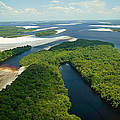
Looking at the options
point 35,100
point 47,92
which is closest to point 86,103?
point 47,92

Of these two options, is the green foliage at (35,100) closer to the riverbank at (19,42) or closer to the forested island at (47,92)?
the forested island at (47,92)

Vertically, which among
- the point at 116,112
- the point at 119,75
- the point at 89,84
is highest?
the point at 119,75

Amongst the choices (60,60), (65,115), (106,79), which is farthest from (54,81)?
(60,60)

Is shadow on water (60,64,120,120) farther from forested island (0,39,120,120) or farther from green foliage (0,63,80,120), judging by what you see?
green foliage (0,63,80,120)

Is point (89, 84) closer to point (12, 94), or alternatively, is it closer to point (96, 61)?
point (96, 61)

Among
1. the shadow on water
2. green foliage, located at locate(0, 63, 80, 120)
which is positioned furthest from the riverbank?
the shadow on water

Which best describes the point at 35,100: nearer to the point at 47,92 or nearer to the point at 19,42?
the point at 47,92
